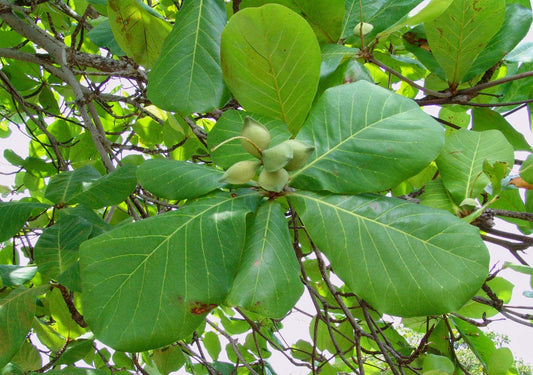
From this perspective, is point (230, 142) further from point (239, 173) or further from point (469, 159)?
point (469, 159)

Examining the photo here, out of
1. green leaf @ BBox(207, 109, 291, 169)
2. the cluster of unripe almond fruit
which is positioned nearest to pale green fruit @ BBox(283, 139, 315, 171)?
the cluster of unripe almond fruit

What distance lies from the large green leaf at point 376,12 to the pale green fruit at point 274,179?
409mm

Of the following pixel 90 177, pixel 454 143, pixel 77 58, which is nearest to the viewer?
pixel 454 143

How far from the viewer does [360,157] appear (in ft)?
2.24

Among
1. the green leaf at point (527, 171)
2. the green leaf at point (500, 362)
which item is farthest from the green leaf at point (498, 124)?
the green leaf at point (500, 362)

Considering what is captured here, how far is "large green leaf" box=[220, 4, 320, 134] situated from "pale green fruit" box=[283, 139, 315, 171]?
4.0 inches

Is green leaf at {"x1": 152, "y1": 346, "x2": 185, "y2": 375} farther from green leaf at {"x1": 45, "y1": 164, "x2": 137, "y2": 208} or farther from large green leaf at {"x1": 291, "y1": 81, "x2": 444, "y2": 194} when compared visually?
large green leaf at {"x1": 291, "y1": 81, "x2": 444, "y2": 194}

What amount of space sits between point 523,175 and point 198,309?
0.63 metres

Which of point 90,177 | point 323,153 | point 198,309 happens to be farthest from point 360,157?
point 90,177

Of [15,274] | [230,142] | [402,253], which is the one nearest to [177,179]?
[230,142]

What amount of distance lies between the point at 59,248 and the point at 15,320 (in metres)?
0.17

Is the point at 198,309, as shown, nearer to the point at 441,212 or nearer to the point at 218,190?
the point at 218,190

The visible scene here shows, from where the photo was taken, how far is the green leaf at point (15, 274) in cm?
104

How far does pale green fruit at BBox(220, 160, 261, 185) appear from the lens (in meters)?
0.64
